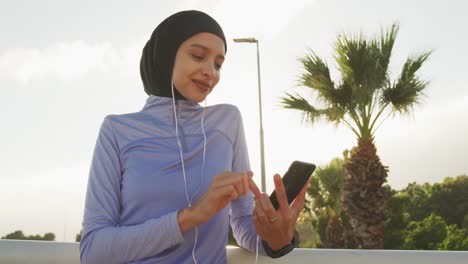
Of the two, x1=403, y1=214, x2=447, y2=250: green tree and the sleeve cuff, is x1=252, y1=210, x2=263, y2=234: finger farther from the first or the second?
x1=403, y1=214, x2=447, y2=250: green tree

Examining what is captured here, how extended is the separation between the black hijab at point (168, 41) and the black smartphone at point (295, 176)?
45 cm

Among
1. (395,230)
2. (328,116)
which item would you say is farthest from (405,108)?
(395,230)

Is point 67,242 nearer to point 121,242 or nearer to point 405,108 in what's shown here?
point 121,242

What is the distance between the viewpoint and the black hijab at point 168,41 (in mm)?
1722

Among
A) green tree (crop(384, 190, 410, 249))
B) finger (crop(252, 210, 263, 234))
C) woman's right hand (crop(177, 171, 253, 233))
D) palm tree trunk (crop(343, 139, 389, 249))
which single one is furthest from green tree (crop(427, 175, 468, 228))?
woman's right hand (crop(177, 171, 253, 233))

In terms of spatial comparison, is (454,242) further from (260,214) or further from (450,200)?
(260,214)

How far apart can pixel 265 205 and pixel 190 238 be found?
0.91 ft

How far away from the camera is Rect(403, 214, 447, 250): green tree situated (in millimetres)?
18375

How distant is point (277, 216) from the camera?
1508 millimetres

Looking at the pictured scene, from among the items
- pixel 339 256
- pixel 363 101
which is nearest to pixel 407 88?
pixel 363 101

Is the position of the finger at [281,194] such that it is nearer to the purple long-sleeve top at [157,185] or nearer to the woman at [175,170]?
the woman at [175,170]

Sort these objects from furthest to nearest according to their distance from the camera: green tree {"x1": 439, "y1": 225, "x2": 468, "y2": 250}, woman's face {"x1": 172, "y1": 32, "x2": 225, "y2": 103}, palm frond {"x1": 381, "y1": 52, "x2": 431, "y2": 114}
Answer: green tree {"x1": 439, "y1": 225, "x2": 468, "y2": 250} → palm frond {"x1": 381, "y1": 52, "x2": 431, "y2": 114} → woman's face {"x1": 172, "y1": 32, "x2": 225, "y2": 103}

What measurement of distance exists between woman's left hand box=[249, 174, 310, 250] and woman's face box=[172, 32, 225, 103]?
42 cm

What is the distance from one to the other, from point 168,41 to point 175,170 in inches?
17.0
